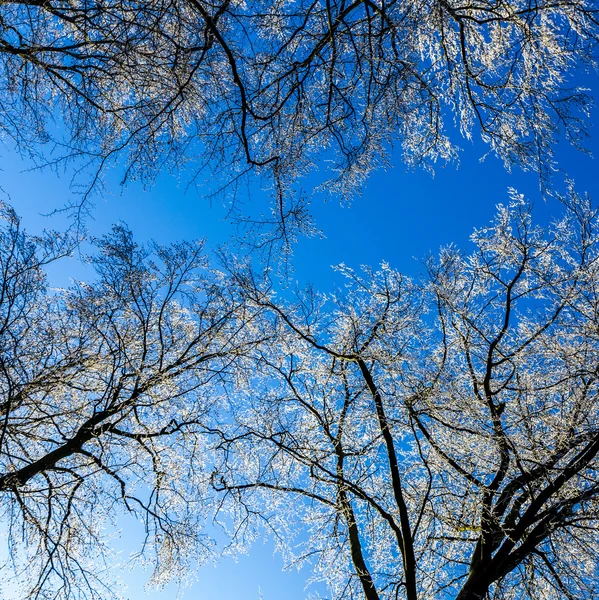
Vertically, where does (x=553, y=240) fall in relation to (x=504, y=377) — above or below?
above

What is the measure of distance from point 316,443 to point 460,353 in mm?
2221

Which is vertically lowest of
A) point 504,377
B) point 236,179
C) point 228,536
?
point 228,536

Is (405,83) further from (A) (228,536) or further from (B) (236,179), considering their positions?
(A) (228,536)

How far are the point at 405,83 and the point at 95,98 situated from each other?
7.94 ft

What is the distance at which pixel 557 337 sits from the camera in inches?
228

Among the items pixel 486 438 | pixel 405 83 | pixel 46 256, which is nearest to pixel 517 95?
pixel 405 83

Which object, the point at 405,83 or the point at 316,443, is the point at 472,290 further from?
the point at 405,83

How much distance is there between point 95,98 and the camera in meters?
4.16

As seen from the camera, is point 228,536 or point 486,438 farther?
point 228,536

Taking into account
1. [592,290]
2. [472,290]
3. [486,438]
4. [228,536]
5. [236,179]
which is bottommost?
[228,536]

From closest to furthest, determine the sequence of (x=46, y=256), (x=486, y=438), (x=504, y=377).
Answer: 1. (x=486, y=438)
2. (x=46, y=256)
3. (x=504, y=377)

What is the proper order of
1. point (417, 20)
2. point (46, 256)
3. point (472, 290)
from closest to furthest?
point (417, 20) → point (46, 256) → point (472, 290)

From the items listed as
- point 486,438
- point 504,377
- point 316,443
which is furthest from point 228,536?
point 504,377

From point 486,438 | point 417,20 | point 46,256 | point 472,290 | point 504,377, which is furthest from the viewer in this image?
point 472,290
